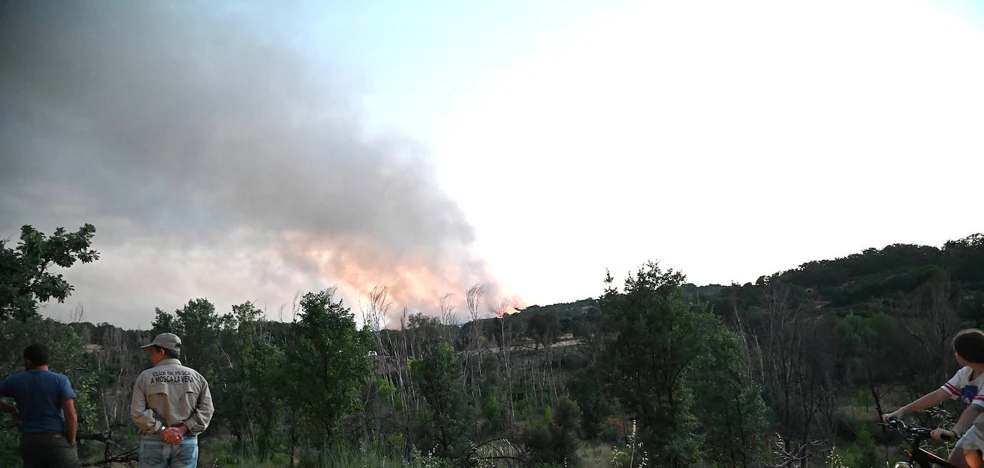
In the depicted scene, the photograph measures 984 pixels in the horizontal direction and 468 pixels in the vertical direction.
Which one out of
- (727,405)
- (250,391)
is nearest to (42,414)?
(250,391)

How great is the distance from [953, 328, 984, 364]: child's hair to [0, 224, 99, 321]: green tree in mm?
13662

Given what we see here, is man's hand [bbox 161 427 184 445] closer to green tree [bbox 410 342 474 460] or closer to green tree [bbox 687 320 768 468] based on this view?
green tree [bbox 410 342 474 460]

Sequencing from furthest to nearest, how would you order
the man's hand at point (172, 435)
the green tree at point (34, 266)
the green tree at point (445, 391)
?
the green tree at point (445, 391), the green tree at point (34, 266), the man's hand at point (172, 435)

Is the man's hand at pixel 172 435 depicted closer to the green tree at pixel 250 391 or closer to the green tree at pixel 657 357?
the green tree at pixel 657 357

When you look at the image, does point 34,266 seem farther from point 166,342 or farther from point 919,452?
point 919,452

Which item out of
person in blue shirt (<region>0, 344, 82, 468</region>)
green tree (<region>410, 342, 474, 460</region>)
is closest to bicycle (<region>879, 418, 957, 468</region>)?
person in blue shirt (<region>0, 344, 82, 468</region>)

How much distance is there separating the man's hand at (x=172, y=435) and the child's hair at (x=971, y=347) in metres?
6.52

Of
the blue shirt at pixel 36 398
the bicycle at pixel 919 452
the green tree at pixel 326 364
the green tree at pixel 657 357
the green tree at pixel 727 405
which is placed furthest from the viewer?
the green tree at pixel 727 405

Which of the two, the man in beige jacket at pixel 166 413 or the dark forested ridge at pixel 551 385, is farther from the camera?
the dark forested ridge at pixel 551 385

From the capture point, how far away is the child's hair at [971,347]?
4.17 m

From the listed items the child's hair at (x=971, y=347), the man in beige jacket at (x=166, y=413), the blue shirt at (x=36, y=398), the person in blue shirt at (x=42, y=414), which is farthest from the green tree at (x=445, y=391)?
the child's hair at (x=971, y=347)

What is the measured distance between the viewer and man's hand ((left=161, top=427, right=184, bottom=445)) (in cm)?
555

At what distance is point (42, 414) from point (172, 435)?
5.51 feet

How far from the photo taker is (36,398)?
6.06 metres
